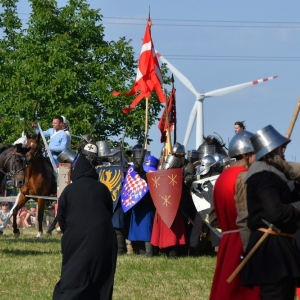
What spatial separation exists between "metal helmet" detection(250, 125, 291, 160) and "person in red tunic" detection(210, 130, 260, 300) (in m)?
0.48

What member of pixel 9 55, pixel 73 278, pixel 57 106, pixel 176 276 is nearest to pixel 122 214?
pixel 176 276

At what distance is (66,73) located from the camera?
116ft

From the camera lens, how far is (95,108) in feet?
120

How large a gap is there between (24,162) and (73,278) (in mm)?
9975

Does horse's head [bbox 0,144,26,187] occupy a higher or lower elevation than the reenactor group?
higher

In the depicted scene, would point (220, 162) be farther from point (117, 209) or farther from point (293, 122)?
point (293, 122)

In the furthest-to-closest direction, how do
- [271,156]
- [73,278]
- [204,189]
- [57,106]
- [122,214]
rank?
[57,106] < [122,214] < [204,189] < [73,278] < [271,156]

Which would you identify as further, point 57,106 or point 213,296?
point 57,106

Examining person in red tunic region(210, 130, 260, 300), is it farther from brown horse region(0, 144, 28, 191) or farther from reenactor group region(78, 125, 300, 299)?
brown horse region(0, 144, 28, 191)

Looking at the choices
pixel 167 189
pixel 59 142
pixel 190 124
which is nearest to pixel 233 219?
pixel 167 189

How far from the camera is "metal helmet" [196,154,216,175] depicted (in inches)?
583

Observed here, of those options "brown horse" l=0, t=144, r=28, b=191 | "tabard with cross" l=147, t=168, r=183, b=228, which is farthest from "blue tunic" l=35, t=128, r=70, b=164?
"tabard with cross" l=147, t=168, r=183, b=228

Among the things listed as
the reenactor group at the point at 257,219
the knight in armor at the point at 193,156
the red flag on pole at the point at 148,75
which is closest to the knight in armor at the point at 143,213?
the knight in armor at the point at 193,156

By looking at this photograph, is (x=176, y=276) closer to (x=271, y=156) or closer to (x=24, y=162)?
(x=271, y=156)
